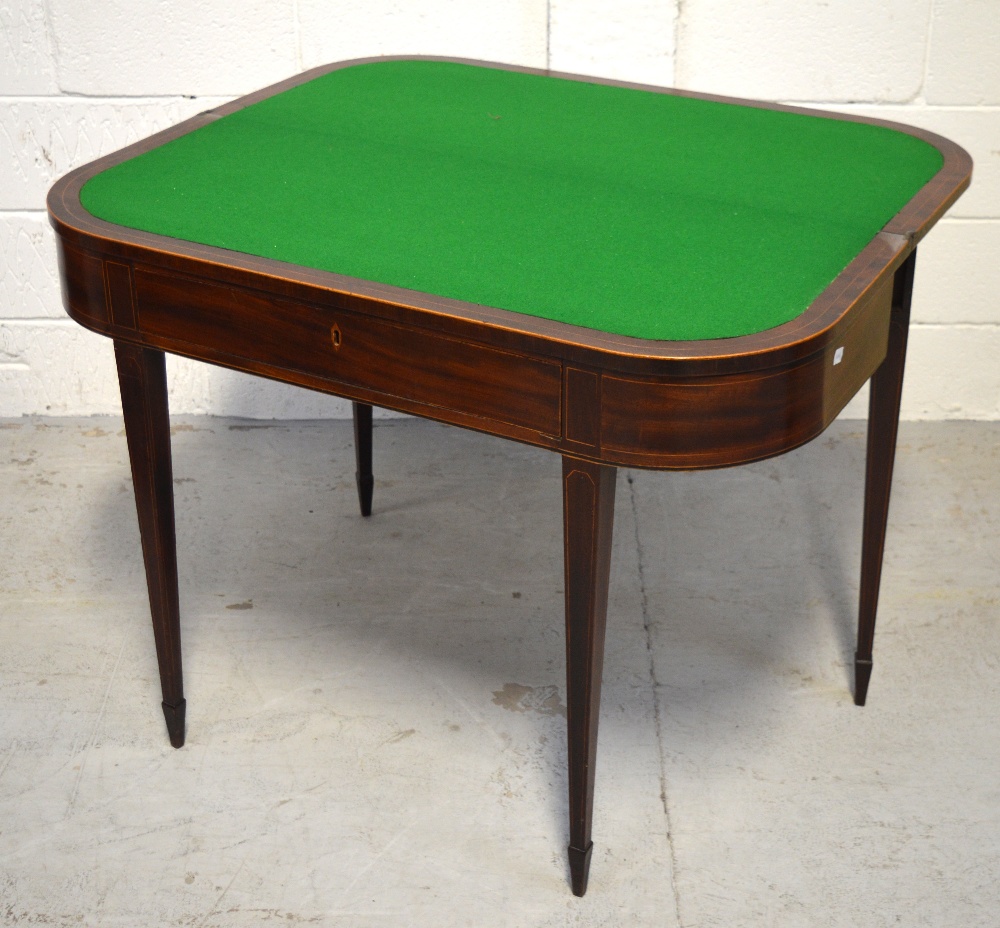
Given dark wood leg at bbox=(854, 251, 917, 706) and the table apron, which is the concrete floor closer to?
dark wood leg at bbox=(854, 251, 917, 706)

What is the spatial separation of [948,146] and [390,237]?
836 millimetres

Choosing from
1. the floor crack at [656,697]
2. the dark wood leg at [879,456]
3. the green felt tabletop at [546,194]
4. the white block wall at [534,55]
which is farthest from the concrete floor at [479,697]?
the green felt tabletop at [546,194]

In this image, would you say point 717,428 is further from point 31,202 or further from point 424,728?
point 31,202

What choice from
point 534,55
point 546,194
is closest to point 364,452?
point 534,55

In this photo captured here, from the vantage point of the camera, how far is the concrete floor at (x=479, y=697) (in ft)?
6.17

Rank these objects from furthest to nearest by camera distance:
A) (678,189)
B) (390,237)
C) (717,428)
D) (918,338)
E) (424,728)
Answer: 1. (918,338)
2. (424,728)
3. (678,189)
4. (390,237)
5. (717,428)

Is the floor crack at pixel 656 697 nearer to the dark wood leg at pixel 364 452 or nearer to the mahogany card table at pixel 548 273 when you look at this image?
the mahogany card table at pixel 548 273

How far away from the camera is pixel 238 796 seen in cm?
203

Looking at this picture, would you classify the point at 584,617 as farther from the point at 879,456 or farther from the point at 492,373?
the point at 879,456

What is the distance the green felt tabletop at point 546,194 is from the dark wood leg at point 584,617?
0.67ft

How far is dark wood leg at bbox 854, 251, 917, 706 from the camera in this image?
190cm

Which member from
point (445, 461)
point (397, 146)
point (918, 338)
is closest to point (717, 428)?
point (397, 146)

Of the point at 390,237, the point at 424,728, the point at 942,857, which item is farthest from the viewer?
the point at 424,728

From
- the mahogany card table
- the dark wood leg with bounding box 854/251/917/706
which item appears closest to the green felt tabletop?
the mahogany card table
